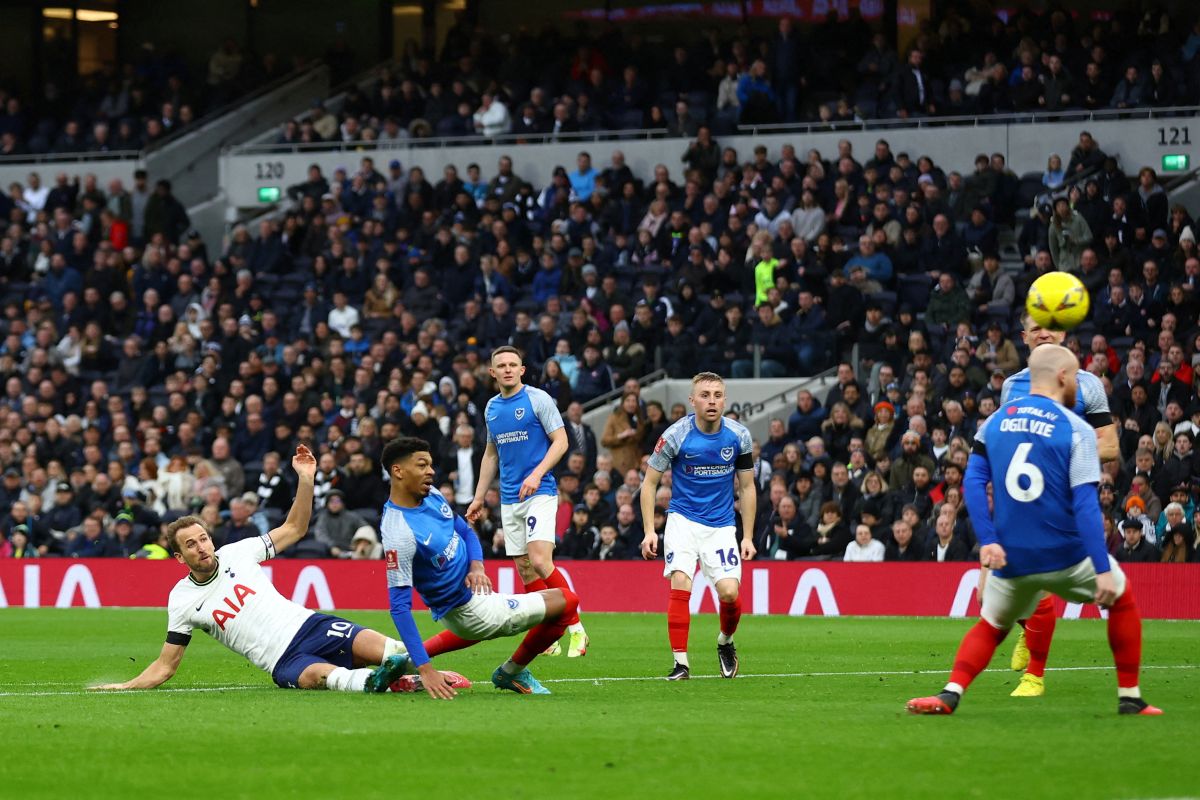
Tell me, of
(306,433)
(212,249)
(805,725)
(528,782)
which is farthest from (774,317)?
(528,782)

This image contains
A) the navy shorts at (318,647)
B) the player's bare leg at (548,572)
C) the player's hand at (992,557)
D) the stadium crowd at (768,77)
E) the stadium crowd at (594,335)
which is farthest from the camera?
the stadium crowd at (768,77)

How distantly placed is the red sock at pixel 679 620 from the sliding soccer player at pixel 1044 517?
3612 millimetres

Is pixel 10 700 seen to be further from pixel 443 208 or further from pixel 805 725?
pixel 443 208

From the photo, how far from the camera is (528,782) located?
7.53 meters

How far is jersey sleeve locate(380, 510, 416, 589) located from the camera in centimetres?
1071

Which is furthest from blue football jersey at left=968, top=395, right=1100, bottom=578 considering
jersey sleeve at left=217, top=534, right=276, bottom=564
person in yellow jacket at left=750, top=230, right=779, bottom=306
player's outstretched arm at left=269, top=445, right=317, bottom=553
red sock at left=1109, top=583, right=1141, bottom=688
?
person in yellow jacket at left=750, top=230, right=779, bottom=306

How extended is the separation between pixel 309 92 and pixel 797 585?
20.0 metres

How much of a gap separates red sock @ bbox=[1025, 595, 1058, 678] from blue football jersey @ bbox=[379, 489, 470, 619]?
11.2ft

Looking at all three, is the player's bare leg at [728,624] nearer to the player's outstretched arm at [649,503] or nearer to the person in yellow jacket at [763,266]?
the player's outstretched arm at [649,503]

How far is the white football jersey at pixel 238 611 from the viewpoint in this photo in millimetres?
12086

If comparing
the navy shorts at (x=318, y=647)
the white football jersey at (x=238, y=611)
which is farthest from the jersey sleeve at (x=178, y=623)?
the navy shorts at (x=318, y=647)

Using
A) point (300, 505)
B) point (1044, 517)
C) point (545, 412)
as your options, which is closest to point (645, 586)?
point (545, 412)

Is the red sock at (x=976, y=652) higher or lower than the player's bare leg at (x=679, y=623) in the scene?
higher

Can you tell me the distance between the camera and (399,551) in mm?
10734
